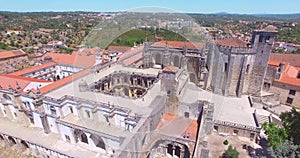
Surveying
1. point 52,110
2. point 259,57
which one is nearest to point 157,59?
point 259,57

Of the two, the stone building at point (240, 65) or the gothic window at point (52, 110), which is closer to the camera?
the gothic window at point (52, 110)

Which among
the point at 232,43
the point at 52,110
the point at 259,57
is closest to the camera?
the point at 52,110

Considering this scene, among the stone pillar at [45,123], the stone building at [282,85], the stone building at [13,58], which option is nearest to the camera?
the stone pillar at [45,123]

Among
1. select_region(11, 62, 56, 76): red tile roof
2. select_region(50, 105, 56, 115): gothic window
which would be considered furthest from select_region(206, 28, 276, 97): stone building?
select_region(11, 62, 56, 76): red tile roof

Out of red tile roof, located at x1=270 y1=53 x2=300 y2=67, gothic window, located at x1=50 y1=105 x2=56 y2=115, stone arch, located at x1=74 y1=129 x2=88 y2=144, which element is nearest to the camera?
stone arch, located at x1=74 y1=129 x2=88 y2=144

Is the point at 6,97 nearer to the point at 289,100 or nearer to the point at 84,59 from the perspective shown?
the point at 84,59

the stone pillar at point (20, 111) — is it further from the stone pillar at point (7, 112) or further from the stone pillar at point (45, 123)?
the stone pillar at point (45, 123)

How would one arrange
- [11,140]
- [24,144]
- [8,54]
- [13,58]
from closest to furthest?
[24,144] < [11,140] < [8,54] < [13,58]

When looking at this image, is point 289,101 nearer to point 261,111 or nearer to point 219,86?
point 261,111

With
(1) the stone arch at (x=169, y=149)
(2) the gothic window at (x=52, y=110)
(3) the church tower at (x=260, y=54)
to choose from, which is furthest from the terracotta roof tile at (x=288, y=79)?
(2) the gothic window at (x=52, y=110)

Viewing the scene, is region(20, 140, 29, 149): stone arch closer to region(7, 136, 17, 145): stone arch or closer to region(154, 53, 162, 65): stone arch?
region(7, 136, 17, 145): stone arch
